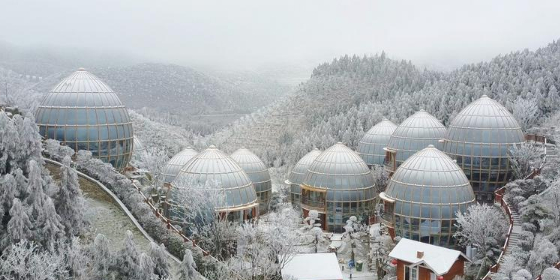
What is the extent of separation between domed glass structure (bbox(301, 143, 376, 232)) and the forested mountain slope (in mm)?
33158

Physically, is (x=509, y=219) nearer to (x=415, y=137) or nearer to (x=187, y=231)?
(x=415, y=137)

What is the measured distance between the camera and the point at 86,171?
1644 inches

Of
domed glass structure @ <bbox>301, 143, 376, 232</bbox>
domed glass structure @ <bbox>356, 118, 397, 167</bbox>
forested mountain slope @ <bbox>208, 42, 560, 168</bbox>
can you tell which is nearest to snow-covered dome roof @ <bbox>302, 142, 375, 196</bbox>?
domed glass structure @ <bbox>301, 143, 376, 232</bbox>

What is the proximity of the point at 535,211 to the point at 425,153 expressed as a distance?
11.5 metres

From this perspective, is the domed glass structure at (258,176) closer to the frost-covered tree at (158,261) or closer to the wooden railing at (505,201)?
the wooden railing at (505,201)

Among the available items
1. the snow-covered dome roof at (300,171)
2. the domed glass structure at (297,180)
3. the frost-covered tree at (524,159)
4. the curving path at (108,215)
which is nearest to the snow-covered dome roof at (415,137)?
the frost-covered tree at (524,159)

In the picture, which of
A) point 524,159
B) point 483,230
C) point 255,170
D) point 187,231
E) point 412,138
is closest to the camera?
point 483,230

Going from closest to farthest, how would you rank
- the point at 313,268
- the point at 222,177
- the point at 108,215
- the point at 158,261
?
1. the point at 158,261
2. the point at 313,268
3. the point at 108,215
4. the point at 222,177

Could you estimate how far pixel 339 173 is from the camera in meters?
54.4

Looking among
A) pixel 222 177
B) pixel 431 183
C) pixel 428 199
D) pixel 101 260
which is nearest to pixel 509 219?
pixel 428 199

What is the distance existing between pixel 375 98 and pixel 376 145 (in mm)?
76413

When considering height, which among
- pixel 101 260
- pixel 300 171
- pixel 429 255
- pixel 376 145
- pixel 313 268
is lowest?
pixel 313 268

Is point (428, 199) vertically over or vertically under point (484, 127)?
under

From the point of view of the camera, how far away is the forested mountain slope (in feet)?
301
